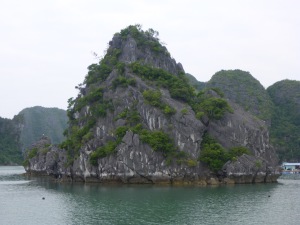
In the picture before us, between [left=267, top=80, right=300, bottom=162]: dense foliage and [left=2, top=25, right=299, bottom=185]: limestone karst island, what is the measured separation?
156 feet

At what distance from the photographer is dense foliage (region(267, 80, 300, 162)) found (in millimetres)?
112438

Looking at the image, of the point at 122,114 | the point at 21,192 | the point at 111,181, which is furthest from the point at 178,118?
the point at 21,192

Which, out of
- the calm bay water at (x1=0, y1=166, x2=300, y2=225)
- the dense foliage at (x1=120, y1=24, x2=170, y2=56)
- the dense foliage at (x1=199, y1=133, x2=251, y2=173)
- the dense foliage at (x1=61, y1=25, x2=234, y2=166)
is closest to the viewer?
the calm bay water at (x1=0, y1=166, x2=300, y2=225)

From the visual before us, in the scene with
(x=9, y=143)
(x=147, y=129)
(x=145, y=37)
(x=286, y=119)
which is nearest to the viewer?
(x=147, y=129)

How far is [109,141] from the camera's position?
206ft

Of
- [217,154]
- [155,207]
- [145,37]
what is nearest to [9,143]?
[145,37]

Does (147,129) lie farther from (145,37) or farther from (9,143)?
(9,143)

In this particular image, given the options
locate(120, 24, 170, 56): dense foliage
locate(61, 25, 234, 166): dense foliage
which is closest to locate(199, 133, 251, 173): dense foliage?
locate(61, 25, 234, 166): dense foliage

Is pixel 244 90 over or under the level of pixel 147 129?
over

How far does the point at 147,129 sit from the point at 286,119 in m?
75.5

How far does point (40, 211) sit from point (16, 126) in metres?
157

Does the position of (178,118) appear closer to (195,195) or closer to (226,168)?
(226,168)

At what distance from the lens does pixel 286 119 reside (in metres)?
123

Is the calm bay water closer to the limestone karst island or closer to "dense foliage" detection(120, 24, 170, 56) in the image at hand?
the limestone karst island
